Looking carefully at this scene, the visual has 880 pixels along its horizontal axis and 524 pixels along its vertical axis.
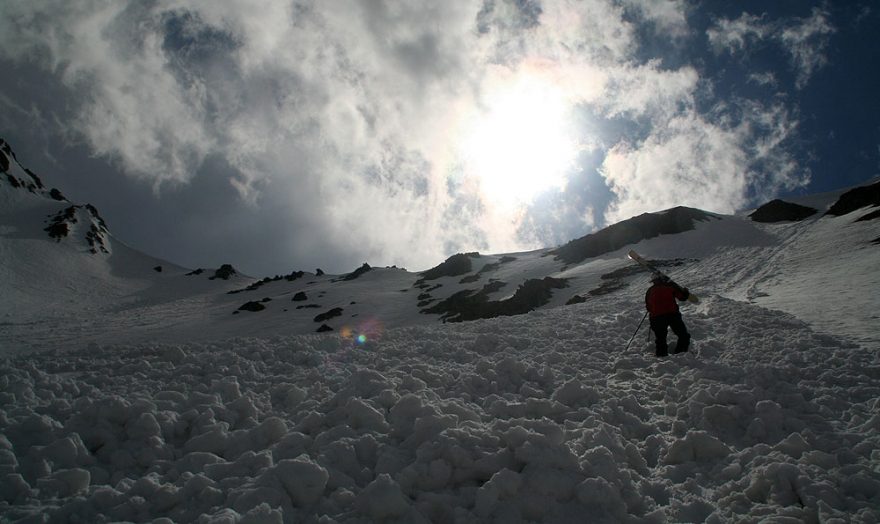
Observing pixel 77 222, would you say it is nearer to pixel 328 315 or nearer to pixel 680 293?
pixel 328 315

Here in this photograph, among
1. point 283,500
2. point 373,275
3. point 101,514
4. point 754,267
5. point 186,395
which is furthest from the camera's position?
point 373,275

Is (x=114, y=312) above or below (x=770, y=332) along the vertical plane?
above

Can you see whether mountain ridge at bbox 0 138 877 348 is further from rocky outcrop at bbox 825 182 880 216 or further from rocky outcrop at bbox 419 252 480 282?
rocky outcrop at bbox 825 182 880 216

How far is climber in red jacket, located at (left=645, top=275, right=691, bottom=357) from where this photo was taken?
9.77 m

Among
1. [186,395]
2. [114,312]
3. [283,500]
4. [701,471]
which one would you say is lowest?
[701,471]

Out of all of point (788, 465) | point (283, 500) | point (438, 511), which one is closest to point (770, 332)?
point (788, 465)

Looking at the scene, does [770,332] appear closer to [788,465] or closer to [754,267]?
[788,465]

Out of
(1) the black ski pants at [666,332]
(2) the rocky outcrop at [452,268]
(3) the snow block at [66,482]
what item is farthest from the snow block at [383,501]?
(2) the rocky outcrop at [452,268]

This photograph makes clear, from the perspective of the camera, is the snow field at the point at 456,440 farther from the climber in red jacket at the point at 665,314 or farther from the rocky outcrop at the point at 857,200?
the rocky outcrop at the point at 857,200

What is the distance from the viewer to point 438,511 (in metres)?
4.49

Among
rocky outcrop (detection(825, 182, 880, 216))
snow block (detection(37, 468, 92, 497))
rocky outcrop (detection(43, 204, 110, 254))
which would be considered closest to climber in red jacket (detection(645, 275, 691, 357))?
snow block (detection(37, 468, 92, 497))

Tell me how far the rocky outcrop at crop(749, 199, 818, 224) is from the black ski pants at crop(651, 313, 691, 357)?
43235mm

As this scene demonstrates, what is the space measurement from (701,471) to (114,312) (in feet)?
188

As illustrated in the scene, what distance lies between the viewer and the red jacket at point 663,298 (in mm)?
10414
